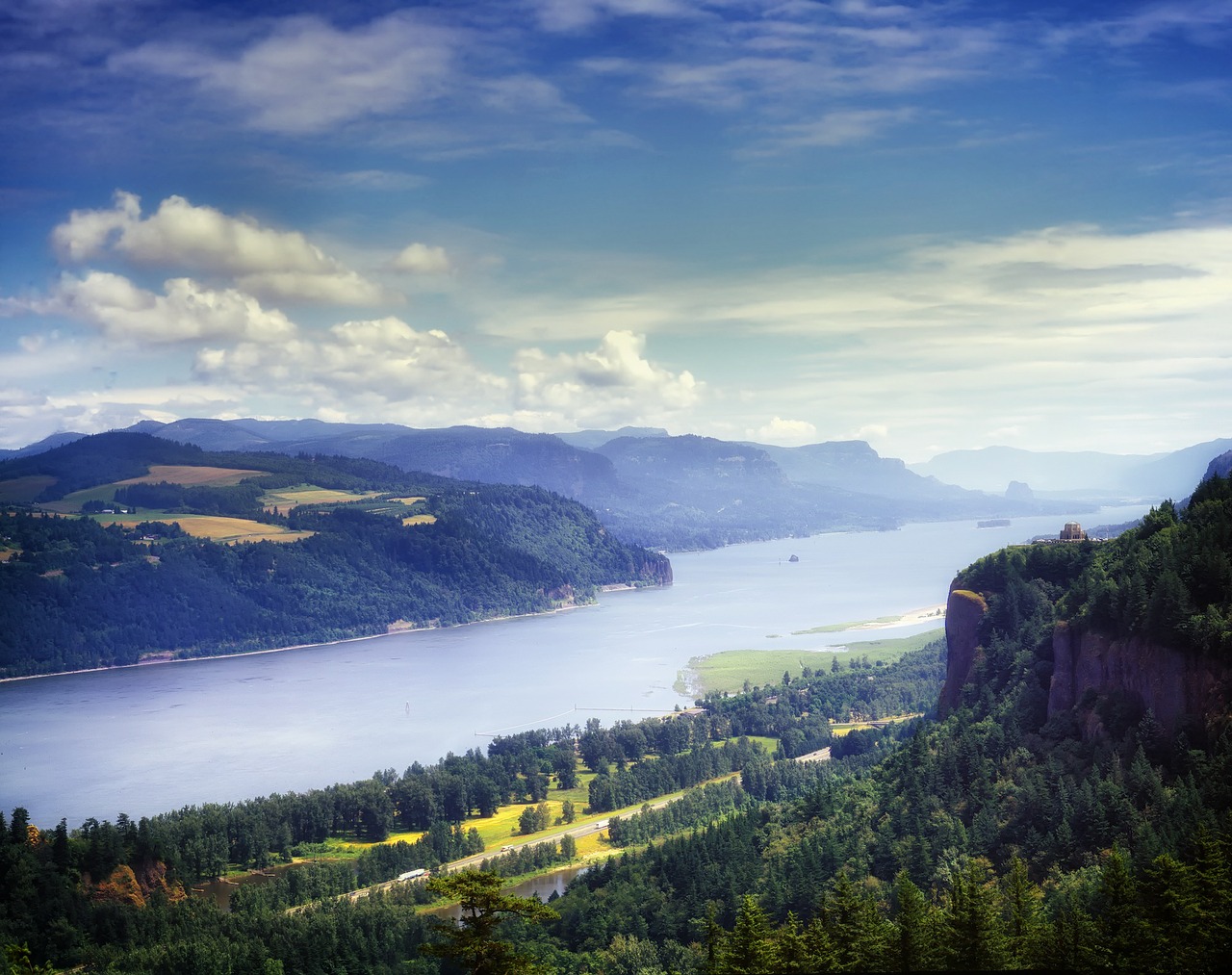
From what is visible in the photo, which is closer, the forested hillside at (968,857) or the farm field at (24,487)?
the forested hillside at (968,857)

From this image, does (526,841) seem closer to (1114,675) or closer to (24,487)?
(1114,675)

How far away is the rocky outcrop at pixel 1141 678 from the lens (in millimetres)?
28000

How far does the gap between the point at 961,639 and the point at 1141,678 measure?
14723 millimetres

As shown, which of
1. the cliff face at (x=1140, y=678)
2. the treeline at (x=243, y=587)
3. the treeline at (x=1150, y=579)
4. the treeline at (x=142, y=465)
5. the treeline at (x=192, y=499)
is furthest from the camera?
the treeline at (x=142, y=465)

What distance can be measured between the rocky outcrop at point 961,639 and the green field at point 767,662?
Answer: 3491 centimetres

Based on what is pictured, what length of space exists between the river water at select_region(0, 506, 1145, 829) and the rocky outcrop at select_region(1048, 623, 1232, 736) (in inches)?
1557

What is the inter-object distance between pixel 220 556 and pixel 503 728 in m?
66.0

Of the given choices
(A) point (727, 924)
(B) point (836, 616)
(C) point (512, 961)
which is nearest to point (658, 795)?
Answer: (A) point (727, 924)

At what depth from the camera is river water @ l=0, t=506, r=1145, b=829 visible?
204ft

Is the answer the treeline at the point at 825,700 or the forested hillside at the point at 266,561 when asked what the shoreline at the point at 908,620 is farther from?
the forested hillside at the point at 266,561

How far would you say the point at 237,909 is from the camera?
4031 centimetres

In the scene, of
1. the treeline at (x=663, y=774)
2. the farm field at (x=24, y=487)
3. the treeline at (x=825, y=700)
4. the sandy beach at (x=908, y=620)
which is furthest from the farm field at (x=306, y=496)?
the treeline at (x=663, y=774)

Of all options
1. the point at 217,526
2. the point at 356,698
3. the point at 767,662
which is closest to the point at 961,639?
the point at 767,662

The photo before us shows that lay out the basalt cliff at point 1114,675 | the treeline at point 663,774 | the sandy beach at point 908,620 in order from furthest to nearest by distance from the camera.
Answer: the sandy beach at point 908,620 → the treeline at point 663,774 → the basalt cliff at point 1114,675
